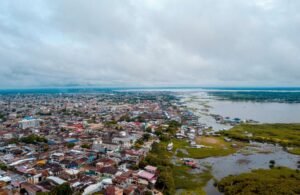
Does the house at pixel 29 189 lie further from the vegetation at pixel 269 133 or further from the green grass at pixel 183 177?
the vegetation at pixel 269 133

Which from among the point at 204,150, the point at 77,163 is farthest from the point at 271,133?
the point at 77,163

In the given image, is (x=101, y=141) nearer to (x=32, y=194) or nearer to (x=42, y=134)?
(x=42, y=134)

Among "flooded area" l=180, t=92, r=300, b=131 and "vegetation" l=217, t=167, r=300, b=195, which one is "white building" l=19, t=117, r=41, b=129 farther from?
"vegetation" l=217, t=167, r=300, b=195

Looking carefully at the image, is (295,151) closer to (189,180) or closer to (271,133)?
(271,133)

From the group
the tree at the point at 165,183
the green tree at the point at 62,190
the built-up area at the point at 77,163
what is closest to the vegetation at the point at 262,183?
the tree at the point at 165,183

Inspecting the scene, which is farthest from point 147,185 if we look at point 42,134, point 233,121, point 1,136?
point 233,121

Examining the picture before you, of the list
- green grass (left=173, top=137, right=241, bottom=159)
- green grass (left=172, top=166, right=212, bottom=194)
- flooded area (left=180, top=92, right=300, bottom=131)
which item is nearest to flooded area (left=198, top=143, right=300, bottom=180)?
green grass (left=173, top=137, right=241, bottom=159)
